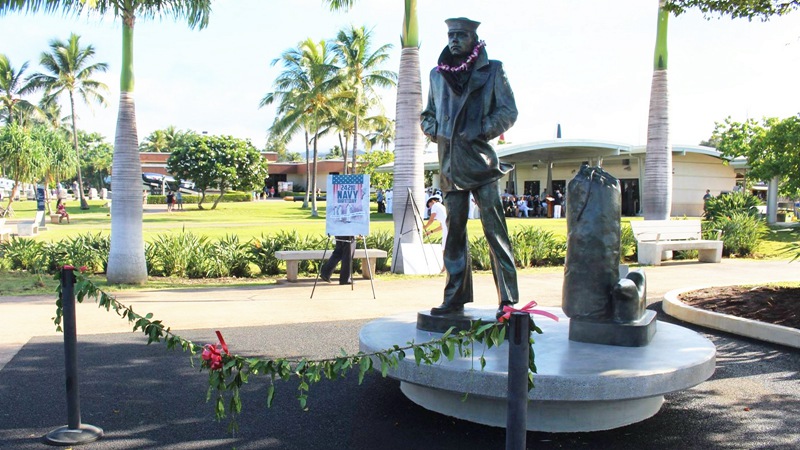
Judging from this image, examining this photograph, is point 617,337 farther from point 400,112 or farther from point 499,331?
point 400,112

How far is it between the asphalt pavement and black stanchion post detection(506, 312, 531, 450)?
3.91 ft

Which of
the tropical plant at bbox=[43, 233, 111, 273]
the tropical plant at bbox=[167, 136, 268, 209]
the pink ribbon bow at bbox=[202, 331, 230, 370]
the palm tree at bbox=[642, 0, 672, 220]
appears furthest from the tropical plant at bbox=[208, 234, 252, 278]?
the tropical plant at bbox=[167, 136, 268, 209]

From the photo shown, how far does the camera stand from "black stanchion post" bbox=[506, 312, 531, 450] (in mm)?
2936

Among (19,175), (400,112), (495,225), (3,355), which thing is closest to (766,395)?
(495,225)

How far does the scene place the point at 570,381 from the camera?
3.97m

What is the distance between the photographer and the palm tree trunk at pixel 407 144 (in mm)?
12656

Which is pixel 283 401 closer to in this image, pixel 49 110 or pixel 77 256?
pixel 77 256

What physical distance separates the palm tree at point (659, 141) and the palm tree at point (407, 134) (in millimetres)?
5334

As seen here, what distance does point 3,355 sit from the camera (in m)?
6.24

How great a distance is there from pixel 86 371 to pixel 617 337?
4.42 meters

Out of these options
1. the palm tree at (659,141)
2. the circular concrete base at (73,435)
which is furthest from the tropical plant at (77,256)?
the palm tree at (659,141)

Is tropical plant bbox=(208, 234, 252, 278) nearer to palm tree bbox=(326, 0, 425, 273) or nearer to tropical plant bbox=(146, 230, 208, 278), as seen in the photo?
tropical plant bbox=(146, 230, 208, 278)

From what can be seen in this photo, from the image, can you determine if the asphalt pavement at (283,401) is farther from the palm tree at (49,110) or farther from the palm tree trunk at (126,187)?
the palm tree at (49,110)

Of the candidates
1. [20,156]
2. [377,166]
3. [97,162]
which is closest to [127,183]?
[20,156]
